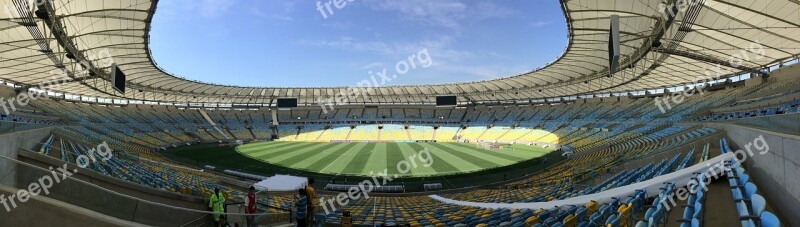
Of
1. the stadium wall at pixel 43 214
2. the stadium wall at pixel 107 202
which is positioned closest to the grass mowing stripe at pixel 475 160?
the stadium wall at pixel 107 202

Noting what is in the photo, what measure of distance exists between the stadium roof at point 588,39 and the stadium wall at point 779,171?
12832 millimetres

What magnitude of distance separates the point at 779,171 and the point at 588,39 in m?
22.6

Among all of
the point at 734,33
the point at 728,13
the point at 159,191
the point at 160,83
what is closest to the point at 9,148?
the point at 159,191

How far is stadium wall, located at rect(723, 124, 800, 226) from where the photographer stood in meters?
4.92

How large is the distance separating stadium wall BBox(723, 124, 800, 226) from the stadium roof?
42.1ft

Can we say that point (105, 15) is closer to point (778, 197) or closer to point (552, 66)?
point (778, 197)

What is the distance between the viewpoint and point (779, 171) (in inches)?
226

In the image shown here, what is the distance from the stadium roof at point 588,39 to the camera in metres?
19.4

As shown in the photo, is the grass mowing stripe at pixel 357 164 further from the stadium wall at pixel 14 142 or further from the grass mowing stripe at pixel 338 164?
the stadium wall at pixel 14 142

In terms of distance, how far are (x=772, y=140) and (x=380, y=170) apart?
80.2 feet

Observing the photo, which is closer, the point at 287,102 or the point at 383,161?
the point at 383,161

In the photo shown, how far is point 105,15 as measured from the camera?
21.0 metres
